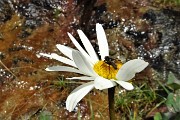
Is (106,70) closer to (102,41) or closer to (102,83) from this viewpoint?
(102,83)

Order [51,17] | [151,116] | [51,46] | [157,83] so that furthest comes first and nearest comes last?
[51,17] < [51,46] < [157,83] < [151,116]

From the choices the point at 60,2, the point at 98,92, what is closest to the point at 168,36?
the point at 98,92

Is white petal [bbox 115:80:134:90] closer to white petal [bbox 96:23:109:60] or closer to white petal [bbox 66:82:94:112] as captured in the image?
white petal [bbox 66:82:94:112]

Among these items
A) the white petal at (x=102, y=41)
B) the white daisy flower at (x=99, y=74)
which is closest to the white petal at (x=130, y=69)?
the white daisy flower at (x=99, y=74)

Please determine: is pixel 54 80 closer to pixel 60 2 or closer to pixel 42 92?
pixel 42 92

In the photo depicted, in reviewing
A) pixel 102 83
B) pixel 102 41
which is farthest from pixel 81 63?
pixel 102 41
